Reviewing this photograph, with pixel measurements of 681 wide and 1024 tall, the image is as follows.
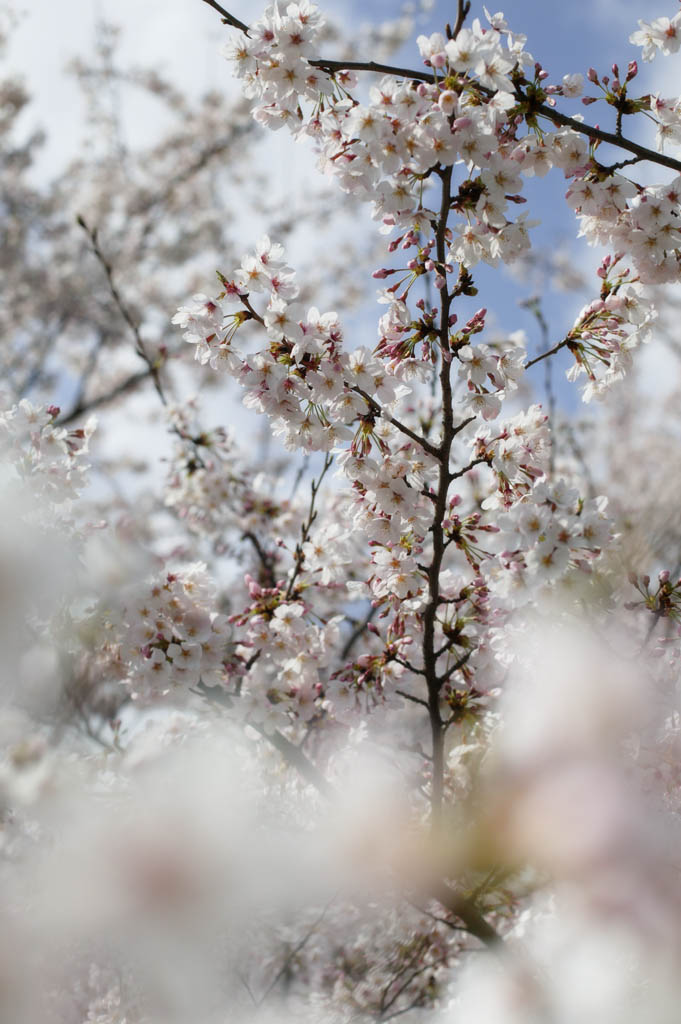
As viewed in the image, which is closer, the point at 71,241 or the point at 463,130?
the point at 463,130

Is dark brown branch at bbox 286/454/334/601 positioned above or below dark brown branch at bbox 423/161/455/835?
above

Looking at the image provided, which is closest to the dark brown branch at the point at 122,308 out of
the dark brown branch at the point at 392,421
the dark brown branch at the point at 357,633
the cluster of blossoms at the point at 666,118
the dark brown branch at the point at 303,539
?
the dark brown branch at the point at 303,539

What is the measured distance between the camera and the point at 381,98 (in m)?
1.56

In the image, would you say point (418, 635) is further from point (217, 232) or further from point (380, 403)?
point (217, 232)

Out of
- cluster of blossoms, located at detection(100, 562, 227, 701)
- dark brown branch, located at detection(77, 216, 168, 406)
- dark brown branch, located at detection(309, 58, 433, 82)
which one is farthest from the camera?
dark brown branch, located at detection(77, 216, 168, 406)

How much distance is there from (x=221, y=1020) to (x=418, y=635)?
1.08 m

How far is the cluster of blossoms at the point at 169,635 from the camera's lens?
2156 millimetres

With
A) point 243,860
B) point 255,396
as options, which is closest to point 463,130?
point 255,396

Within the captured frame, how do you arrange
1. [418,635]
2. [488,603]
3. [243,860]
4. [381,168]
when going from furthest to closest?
1. [418,635]
2. [488,603]
3. [381,168]
4. [243,860]

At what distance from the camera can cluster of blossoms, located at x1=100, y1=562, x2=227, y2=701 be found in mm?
2156

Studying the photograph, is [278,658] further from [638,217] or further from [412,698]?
[638,217]

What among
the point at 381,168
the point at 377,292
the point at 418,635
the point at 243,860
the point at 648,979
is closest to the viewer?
the point at 648,979

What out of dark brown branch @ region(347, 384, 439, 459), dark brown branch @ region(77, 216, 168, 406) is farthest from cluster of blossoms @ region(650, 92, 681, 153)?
dark brown branch @ region(77, 216, 168, 406)

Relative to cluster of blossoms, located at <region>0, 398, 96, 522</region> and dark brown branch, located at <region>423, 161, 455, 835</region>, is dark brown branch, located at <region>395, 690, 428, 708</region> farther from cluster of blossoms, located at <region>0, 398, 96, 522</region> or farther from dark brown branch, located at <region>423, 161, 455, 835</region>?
cluster of blossoms, located at <region>0, 398, 96, 522</region>
